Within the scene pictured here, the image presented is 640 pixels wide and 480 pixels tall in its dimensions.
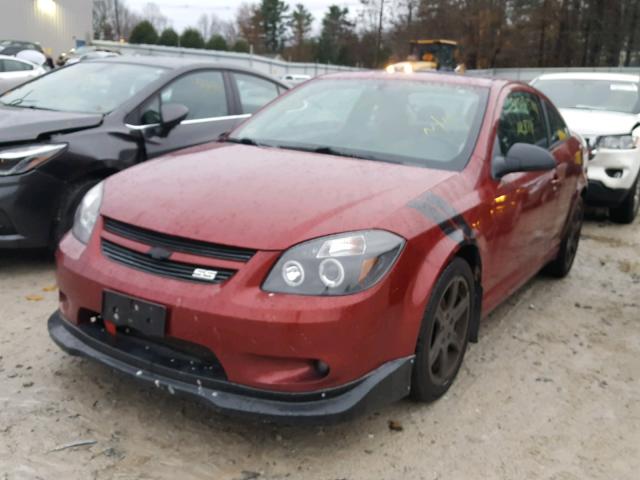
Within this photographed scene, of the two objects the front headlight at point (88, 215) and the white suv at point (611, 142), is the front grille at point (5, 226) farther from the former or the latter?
the white suv at point (611, 142)

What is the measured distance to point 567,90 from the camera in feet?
27.5

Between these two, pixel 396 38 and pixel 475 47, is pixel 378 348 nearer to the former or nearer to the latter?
pixel 475 47

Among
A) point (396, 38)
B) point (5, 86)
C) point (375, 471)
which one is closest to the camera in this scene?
point (375, 471)

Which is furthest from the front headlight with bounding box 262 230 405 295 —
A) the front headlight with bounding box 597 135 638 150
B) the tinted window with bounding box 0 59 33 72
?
the tinted window with bounding box 0 59 33 72

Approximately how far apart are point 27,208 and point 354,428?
2.69 m

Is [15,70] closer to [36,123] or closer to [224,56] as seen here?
[36,123]

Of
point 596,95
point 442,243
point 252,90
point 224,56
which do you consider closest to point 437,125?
point 442,243

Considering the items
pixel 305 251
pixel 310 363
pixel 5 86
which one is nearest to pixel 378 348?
pixel 310 363

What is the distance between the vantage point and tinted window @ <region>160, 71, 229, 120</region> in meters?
5.25

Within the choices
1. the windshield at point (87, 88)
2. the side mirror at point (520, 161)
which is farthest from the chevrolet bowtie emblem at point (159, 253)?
the windshield at point (87, 88)

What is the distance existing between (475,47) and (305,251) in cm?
4681

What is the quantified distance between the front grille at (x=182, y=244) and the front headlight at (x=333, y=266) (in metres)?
0.15

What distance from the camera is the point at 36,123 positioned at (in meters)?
4.38

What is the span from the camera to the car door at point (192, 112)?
4910mm
